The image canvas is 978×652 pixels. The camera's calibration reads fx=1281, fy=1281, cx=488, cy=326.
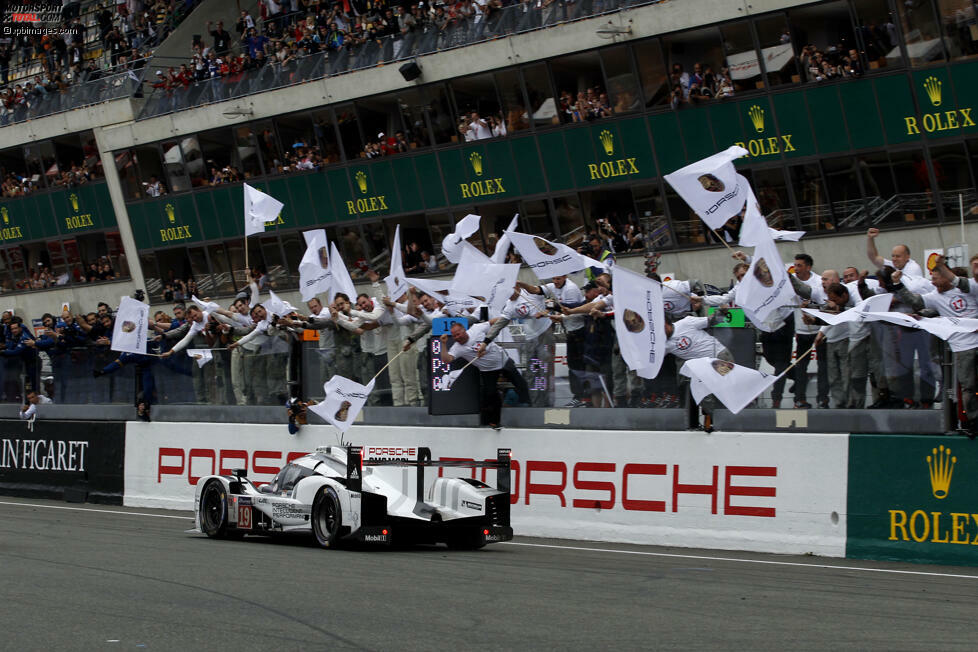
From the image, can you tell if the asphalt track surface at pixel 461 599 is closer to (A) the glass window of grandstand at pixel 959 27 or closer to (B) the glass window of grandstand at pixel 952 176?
(B) the glass window of grandstand at pixel 952 176

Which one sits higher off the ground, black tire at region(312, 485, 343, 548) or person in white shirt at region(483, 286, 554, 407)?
person in white shirt at region(483, 286, 554, 407)

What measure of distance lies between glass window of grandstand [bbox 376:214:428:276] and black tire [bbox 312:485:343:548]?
22.8 meters

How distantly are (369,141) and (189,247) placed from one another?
9.57 metres

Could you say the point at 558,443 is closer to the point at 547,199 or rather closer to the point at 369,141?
the point at 547,199

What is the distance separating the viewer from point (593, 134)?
3195cm

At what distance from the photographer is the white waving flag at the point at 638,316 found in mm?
13672

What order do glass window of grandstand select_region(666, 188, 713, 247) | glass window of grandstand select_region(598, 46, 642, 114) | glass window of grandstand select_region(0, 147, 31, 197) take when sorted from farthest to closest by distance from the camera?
glass window of grandstand select_region(0, 147, 31, 197), glass window of grandstand select_region(598, 46, 642, 114), glass window of grandstand select_region(666, 188, 713, 247)

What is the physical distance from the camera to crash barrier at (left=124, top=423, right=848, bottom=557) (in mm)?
13094

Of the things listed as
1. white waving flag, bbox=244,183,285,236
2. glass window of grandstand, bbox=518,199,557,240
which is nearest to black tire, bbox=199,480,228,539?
white waving flag, bbox=244,183,285,236

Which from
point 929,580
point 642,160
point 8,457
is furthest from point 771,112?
point 929,580

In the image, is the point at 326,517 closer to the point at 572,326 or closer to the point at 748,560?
the point at 572,326

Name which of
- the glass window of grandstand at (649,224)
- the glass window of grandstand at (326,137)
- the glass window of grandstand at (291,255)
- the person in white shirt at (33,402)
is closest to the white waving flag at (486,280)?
the person in white shirt at (33,402)

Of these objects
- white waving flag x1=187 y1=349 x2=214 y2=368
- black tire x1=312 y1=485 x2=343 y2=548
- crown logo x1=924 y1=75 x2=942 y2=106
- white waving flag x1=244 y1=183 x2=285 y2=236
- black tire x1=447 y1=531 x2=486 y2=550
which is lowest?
black tire x1=447 y1=531 x2=486 y2=550

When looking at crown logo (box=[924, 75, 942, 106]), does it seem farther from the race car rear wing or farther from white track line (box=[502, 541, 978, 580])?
the race car rear wing
